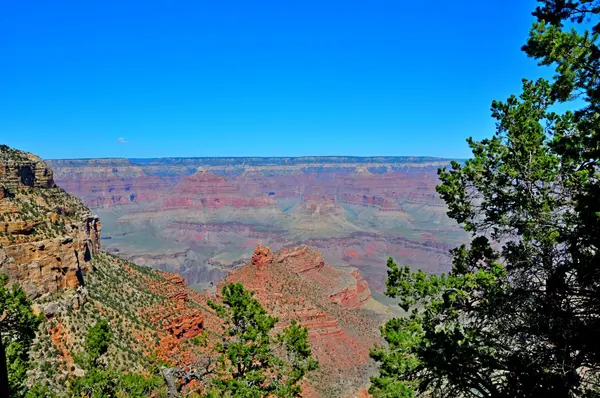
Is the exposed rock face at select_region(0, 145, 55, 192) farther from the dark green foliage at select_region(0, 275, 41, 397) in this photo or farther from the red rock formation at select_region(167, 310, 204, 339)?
the dark green foliage at select_region(0, 275, 41, 397)

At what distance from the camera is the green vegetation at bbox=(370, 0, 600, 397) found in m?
8.36

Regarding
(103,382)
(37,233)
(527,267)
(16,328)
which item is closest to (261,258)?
(37,233)

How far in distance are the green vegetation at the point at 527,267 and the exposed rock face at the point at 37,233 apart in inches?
994

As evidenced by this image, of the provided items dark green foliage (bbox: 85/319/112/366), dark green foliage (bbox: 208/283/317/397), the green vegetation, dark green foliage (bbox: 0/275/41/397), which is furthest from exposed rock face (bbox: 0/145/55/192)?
the green vegetation

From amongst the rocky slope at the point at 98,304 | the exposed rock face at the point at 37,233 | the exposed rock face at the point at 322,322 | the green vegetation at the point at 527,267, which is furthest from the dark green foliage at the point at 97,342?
the exposed rock face at the point at 322,322

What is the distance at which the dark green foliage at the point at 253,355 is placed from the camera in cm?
1477

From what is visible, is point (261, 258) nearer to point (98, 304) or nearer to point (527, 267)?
point (98, 304)

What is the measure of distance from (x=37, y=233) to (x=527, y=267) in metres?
32.0

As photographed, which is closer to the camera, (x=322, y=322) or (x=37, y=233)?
(x=37, y=233)

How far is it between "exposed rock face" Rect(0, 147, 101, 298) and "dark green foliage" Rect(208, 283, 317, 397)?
18.1m

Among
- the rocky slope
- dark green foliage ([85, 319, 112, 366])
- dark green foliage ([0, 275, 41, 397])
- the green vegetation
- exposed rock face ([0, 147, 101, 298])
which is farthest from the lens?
exposed rock face ([0, 147, 101, 298])

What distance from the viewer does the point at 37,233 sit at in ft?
97.5

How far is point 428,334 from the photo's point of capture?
35.2 ft

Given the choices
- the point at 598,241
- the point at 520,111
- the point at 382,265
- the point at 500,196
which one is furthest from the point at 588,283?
the point at 382,265
